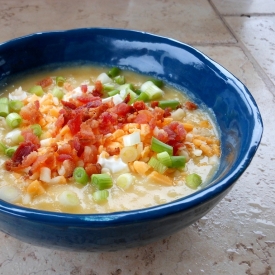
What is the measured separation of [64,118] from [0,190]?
0.26 m

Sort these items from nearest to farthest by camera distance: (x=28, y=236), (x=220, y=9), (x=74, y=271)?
(x=28, y=236)
(x=74, y=271)
(x=220, y=9)

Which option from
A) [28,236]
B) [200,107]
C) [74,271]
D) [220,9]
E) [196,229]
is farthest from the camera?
[220,9]

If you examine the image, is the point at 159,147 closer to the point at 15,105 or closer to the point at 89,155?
the point at 89,155

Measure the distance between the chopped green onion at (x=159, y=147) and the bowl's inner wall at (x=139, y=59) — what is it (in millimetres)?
165

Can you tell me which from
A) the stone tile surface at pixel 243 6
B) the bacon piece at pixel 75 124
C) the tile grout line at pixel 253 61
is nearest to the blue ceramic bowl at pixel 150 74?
the bacon piece at pixel 75 124

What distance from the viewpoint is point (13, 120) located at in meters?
1.17

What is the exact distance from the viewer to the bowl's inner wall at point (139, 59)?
119 centimetres

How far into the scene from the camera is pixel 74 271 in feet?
3.14

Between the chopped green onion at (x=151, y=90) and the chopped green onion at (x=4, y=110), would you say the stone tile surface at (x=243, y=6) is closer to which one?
the chopped green onion at (x=151, y=90)

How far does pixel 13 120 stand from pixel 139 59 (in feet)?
1.52

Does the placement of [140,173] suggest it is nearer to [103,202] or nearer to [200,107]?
[103,202]

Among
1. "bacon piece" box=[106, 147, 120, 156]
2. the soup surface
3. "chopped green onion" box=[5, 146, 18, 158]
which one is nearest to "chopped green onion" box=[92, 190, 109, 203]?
the soup surface

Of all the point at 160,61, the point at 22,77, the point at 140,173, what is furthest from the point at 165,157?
the point at 22,77

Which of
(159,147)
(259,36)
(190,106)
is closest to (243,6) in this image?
(259,36)
